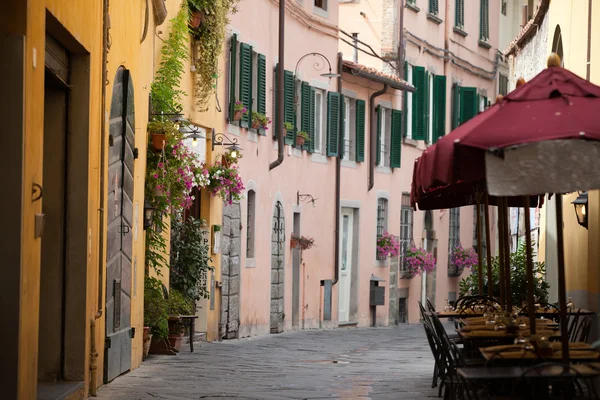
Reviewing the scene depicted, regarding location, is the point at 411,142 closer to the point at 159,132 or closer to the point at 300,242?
the point at 300,242

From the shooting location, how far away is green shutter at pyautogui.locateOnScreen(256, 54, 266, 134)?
2151 centimetres

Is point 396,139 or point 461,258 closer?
point 396,139

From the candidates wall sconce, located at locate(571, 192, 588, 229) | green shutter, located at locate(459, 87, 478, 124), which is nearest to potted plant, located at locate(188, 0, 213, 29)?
wall sconce, located at locate(571, 192, 588, 229)

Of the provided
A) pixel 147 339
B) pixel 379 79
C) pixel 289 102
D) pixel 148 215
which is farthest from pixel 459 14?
pixel 148 215

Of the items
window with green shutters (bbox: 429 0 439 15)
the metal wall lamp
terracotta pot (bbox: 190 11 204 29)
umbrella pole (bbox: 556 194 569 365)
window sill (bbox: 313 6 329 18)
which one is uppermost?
window with green shutters (bbox: 429 0 439 15)

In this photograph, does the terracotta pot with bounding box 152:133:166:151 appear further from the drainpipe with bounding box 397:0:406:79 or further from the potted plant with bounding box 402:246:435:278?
the potted plant with bounding box 402:246:435:278

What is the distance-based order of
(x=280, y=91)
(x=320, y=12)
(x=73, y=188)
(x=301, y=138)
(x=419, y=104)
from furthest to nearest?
(x=419, y=104)
(x=320, y=12)
(x=301, y=138)
(x=280, y=91)
(x=73, y=188)

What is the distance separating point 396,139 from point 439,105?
3421 millimetres

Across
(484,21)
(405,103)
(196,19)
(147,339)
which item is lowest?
(147,339)

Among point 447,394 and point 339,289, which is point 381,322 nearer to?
point 339,289

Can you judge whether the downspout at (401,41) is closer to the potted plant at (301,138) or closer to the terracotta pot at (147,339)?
the potted plant at (301,138)

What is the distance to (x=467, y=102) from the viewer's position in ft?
109

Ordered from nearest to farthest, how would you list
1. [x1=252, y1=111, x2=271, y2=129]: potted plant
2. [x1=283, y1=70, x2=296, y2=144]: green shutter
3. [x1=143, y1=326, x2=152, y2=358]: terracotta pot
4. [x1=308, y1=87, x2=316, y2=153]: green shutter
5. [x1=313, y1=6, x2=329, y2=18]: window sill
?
[x1=143, y1=326, x2=152, y2=358]: terracotta pot
[x1=252, y1=111, x2=271, y2=129]: potted plant
[x1=283, y1=70, x2=296, y2=144]: green shutter
[x1=308, y1=87, x2=316, y2=153]: green shutter
[x1=313, y1=6, x2=329, y2=18]: window sill

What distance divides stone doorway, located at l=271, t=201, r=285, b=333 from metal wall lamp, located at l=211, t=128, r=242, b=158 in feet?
9.86
